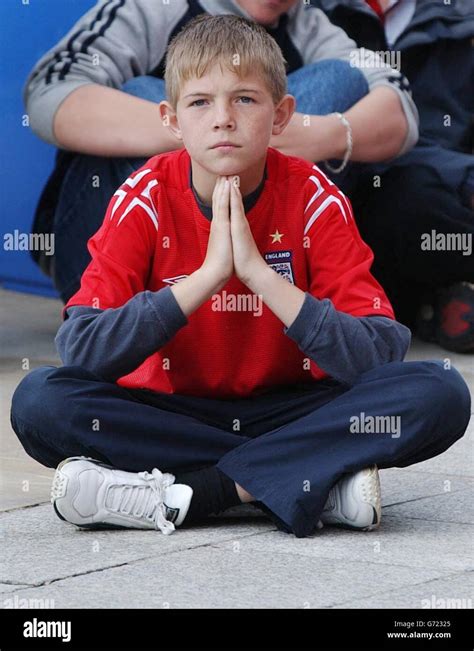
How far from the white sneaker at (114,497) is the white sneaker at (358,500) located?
1.06ft

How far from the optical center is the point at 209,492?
3125mm

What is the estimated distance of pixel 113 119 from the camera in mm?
5352

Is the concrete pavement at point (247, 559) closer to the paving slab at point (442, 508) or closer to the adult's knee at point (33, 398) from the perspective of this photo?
the paving slab at point (442, 508)

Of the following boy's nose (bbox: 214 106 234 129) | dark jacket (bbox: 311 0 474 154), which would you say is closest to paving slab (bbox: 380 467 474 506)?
boy's nose (bbox: 214 106 234 129)

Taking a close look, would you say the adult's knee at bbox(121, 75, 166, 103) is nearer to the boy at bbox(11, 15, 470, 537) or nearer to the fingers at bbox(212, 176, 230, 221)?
the boy at bbox(11, 15, 470, 537)

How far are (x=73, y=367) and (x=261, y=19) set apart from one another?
8.93ft

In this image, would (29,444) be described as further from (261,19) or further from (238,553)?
(261,19)

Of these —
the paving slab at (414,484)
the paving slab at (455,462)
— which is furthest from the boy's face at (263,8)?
the paving slab at (414,484)

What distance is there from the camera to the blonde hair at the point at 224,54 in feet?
10.2

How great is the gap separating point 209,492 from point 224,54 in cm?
97

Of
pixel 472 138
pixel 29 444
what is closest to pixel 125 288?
pixel 29 444

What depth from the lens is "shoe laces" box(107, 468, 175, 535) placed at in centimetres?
307

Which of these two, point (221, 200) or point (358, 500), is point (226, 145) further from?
point (358, 500)
